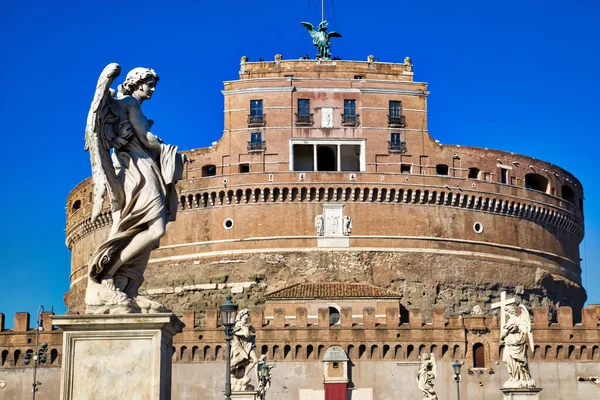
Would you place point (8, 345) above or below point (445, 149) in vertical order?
below

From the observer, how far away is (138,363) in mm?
7145

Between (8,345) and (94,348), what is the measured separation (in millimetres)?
51220

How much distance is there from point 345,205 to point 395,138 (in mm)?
4776

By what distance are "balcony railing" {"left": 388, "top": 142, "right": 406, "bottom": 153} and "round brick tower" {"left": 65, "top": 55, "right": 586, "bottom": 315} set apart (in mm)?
103

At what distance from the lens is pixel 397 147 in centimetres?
6172

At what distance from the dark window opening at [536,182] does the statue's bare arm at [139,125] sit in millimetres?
59505

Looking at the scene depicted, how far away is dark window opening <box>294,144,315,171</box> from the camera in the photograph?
205 feet

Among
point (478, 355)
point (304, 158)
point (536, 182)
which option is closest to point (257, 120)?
point (304, 158)

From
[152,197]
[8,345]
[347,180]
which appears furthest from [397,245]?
[152,197]

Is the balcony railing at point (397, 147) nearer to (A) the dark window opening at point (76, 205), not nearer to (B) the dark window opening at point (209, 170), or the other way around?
(B) the dark window opening at point (209, 170)

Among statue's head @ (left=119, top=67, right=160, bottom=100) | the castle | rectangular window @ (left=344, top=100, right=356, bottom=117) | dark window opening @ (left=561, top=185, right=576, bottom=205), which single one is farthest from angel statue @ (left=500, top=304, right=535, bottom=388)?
dark window opening @ (left=561, top=185, right=576, bottom=205)

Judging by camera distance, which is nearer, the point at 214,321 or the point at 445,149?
the point at 214,321

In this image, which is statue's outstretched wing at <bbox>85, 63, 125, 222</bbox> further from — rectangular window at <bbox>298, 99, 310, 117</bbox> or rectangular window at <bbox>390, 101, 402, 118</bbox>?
rectangular window at <bbox>390, 101, 402, 118</bbox>

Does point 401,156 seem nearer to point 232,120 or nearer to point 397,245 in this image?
point 397,245
